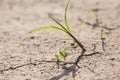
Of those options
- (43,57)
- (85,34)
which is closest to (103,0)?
(85,34)

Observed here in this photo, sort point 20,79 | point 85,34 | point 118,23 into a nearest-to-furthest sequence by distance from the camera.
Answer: point 20,79 < point 85,34 < point 118,23

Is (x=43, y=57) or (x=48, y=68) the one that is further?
(x=43, y=57)

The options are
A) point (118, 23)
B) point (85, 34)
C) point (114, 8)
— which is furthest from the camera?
point (114, 8)

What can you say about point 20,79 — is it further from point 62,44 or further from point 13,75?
point 62,44

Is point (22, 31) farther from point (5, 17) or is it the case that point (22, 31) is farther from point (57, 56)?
point (57, 56)

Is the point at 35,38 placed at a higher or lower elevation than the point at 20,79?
higher

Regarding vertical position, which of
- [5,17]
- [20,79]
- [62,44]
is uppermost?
[5,17]

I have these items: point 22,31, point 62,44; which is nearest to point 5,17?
point 22,31
